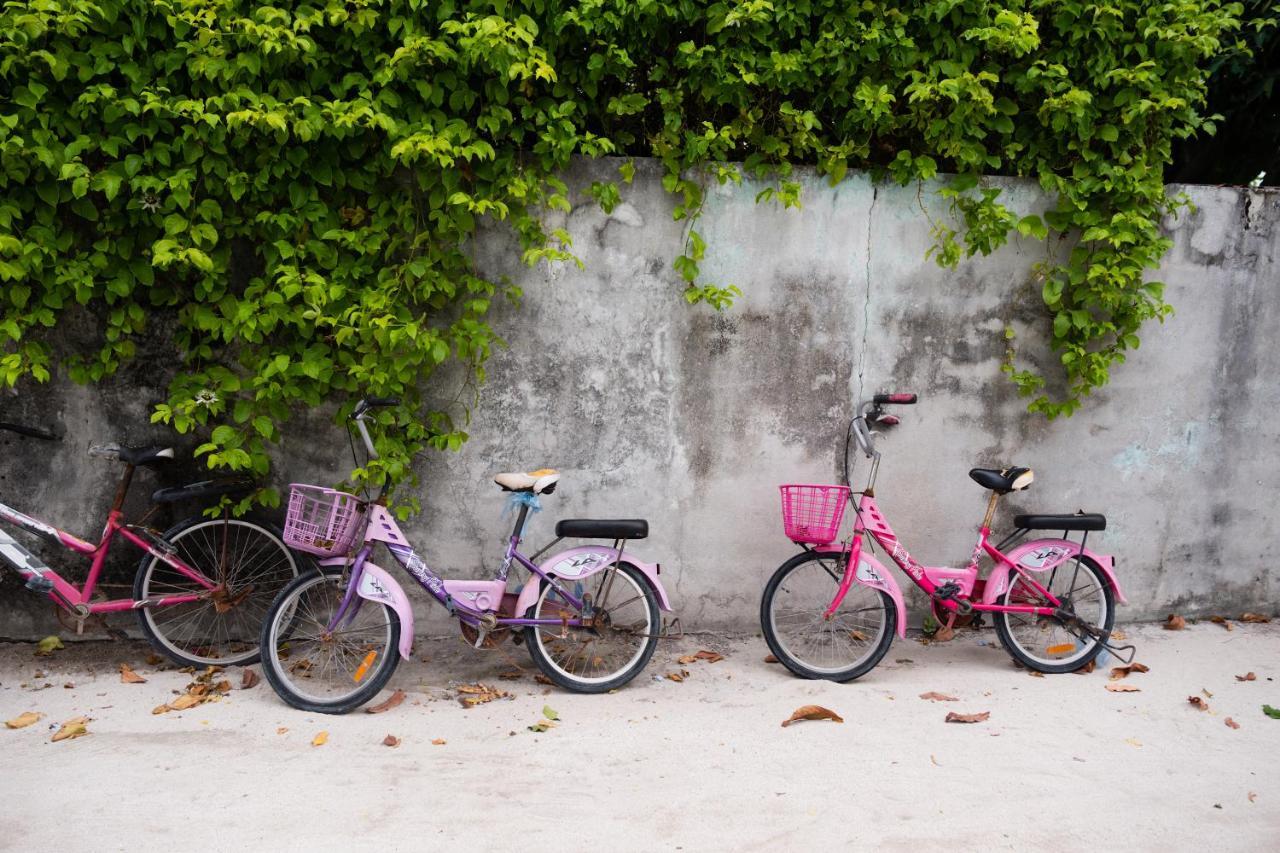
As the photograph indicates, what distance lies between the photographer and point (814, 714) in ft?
14.3

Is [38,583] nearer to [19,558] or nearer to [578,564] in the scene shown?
[19,558]

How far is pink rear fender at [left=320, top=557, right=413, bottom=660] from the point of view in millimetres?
4391

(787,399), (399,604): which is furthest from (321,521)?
(787,399)

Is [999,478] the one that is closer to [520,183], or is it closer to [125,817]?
[520,183]

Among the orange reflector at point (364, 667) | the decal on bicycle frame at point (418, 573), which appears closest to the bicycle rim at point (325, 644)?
the orange reflector at point (364, 667)

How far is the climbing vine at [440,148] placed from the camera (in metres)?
4.46

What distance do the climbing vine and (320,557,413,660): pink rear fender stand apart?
588 mm

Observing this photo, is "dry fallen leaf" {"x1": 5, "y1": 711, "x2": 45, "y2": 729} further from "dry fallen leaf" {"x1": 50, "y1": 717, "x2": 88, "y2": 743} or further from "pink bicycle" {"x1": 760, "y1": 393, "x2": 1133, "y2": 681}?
"pink bicycle" {"x1": 760, "y1": 393, "x2": 1133, "y2": 681}

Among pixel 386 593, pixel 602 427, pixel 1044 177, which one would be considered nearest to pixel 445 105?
pixel 602 427

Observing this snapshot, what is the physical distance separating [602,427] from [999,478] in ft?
6.90

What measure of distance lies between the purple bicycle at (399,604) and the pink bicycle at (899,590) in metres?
0.78

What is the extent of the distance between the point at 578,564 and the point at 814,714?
4.31 feet

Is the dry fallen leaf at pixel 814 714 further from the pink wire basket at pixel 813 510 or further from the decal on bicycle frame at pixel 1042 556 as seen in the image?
the decal on bicycle frame at pixel 1042 556

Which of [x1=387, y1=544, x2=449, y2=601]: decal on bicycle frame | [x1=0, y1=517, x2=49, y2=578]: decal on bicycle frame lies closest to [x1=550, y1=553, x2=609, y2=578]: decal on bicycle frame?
[x1=387, y1=544, x2=449, y2=601]: decal on bicycle frame
